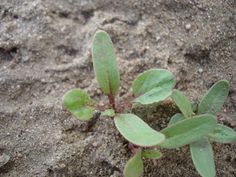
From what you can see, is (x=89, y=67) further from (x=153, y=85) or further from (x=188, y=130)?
(x=188, y=130)

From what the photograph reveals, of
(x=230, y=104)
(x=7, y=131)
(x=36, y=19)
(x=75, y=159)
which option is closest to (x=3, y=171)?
(x=7, y=131)

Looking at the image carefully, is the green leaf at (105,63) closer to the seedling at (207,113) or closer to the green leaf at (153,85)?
the green leaf at (153,85)

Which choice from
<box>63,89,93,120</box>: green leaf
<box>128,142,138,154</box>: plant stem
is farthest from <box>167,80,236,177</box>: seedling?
<box>63,89,93,120</box>: green leaf

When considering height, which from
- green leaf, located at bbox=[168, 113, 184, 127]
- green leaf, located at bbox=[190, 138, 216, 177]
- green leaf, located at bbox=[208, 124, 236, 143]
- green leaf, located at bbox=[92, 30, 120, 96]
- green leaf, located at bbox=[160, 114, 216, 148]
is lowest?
green leaf, located at bbox=[190, 138, 216, 177]

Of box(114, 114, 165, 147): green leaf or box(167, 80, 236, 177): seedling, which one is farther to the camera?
box(167, 80, 236, 177): seedling

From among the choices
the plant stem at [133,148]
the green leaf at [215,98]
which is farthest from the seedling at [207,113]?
the plant stem at [133,148]

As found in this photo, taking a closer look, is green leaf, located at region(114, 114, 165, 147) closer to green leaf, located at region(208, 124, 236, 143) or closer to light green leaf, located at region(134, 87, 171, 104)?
light green leaf, located at region(134, 87, 171, 104)

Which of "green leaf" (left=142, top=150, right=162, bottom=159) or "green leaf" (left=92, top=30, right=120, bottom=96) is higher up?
"green leaf" (left=92, top=30, right=120, bottom=96)

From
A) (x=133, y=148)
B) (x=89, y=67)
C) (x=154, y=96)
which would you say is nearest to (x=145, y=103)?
(x=154, y=96)
